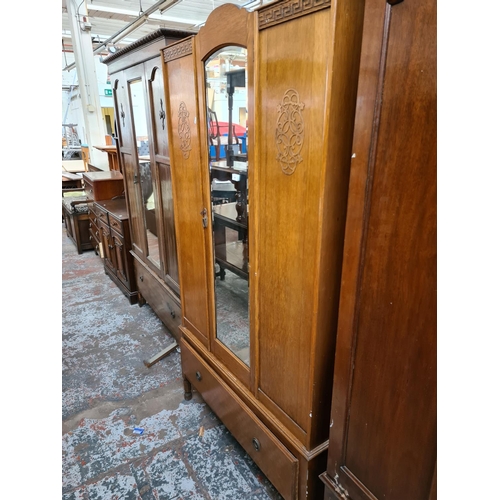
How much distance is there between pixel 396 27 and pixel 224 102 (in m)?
0.77

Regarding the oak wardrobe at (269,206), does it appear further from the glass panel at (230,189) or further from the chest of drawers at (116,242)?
the chest of drawers at (116,242)

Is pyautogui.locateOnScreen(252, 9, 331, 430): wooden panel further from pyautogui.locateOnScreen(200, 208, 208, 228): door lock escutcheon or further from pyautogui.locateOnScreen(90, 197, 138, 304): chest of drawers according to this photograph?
pyautogui.locateOnScreen(90, 197, 138, 304): chest of drawers

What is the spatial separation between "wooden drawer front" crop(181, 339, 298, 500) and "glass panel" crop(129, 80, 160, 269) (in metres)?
0.97

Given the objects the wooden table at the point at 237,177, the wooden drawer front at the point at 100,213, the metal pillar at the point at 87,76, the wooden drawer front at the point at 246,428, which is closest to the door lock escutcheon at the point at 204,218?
the wooden table at the point at 237,177

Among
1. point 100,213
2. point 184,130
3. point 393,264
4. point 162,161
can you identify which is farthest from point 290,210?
point 100,213

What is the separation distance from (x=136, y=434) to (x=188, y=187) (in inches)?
51.6

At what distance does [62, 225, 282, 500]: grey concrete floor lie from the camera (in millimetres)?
1604

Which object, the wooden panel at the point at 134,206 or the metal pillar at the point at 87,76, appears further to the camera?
the metal pillar at the point at 87,76

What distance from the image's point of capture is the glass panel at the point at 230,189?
1276 millimetres

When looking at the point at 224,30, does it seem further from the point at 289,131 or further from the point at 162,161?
the point at 162,161

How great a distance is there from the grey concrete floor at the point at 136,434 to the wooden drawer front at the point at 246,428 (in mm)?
184

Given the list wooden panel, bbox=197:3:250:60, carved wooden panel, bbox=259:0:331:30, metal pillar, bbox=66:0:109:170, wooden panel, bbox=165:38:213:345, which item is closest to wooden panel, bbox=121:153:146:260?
wooden panel, bbox=165:38:213:345
